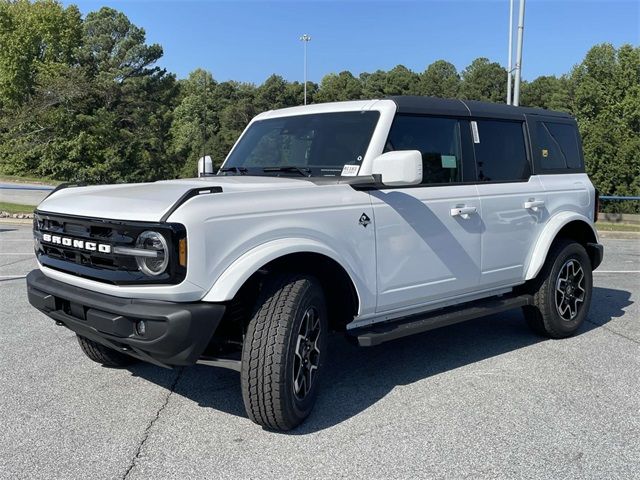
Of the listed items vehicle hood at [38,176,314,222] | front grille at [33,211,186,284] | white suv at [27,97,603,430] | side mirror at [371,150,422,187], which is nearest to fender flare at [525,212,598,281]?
white suv at [27,97,603,430]

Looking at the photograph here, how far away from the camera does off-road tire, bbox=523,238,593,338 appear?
5.14 m

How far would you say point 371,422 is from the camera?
11.7 feet

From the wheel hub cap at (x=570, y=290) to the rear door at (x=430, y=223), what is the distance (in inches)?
46.9

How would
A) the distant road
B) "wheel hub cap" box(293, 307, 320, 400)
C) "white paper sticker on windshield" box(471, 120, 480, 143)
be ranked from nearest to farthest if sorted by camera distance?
"wheel hub cap" box(293, 307, 320, 400)
"white paper sticker on windshield" box(471, 120, 480, 143)
the distant road

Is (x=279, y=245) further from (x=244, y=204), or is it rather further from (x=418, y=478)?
(x=418, y=478)

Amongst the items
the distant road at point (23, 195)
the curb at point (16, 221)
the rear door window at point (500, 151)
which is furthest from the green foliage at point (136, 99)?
the rear door window at point (500, 151)

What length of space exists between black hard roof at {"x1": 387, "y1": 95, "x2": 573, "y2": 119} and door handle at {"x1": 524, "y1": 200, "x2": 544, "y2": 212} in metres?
0.78

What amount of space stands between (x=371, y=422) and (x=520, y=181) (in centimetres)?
259

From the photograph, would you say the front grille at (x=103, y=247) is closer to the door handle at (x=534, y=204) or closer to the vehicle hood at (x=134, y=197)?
the vehicle hood at (x=134, y=197)

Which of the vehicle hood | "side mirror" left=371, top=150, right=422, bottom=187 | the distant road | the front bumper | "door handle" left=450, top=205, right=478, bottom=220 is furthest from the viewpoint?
the distant road

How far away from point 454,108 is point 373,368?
7.02ft

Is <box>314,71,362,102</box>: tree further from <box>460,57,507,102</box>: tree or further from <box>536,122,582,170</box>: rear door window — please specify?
<box>536,122,582,170</box>: rear door window

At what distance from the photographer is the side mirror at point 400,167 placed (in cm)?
358

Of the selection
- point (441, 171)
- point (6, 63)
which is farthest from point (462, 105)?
point (6, 63)
